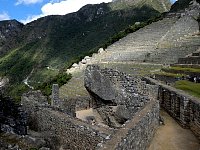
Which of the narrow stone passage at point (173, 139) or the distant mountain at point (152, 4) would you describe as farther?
the distant mountain at point (152, 4)

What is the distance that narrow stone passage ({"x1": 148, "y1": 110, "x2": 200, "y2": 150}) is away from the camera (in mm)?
11430

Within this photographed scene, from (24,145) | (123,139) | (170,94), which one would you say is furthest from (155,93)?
(123,139)

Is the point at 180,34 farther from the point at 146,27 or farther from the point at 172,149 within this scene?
the point at 172,149

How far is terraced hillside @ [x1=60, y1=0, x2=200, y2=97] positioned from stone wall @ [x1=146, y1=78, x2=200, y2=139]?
2562 cm

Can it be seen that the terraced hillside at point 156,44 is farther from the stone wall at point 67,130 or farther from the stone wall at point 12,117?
the stone wall at point 67,130

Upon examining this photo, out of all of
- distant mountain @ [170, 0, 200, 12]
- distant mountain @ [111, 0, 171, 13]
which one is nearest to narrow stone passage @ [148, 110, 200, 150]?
distant mountain @ [170, 0, 200, 12]

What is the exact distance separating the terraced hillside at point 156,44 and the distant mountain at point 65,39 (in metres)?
32.7

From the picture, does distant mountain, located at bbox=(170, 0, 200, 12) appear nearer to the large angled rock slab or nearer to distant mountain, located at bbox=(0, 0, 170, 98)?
distant mountain, located at bbox=(0, 0, 170, 98)

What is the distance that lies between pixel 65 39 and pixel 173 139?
12997 centimetres

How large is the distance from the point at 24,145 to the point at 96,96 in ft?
17.0

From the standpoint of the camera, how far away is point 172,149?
11203mm

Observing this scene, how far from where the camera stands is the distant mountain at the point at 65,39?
11488 cm

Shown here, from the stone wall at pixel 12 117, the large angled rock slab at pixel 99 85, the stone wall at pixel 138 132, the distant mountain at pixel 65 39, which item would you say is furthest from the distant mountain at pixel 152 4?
the stone wall at pixel 138 132

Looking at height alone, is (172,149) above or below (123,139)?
below
